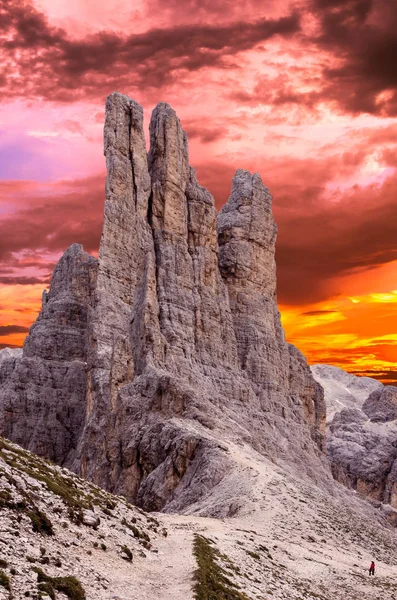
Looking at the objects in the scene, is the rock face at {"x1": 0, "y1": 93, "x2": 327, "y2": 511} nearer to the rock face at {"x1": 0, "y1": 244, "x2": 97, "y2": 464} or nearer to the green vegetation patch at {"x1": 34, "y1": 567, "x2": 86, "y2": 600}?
the rock face at {"x1": 0, "y1": 244, "x2": 97, "y2": 464}

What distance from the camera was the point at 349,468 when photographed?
18488 cm

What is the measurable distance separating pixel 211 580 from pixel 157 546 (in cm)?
584

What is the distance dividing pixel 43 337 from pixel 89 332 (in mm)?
25196

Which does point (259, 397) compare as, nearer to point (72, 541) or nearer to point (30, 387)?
point (30, 387)

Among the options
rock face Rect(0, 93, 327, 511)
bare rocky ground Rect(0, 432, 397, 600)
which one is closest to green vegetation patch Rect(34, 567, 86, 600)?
bare rocky ground Rect(0, 432, 397, 600)

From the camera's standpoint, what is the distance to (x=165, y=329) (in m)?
117

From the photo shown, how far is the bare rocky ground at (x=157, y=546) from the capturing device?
28.0m

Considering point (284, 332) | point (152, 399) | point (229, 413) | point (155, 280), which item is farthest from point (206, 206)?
point (152, 399)

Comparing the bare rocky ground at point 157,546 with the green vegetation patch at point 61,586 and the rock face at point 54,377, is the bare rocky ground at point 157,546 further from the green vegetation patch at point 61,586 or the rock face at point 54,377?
the rock face at point 54,377

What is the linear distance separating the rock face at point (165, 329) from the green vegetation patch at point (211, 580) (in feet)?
150

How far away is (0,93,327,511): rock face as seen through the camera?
92688mm

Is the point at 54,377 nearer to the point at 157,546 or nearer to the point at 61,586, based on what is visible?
A: the point at 157,546

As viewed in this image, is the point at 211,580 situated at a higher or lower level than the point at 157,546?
lower

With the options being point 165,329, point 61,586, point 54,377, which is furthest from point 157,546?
point 54,377
